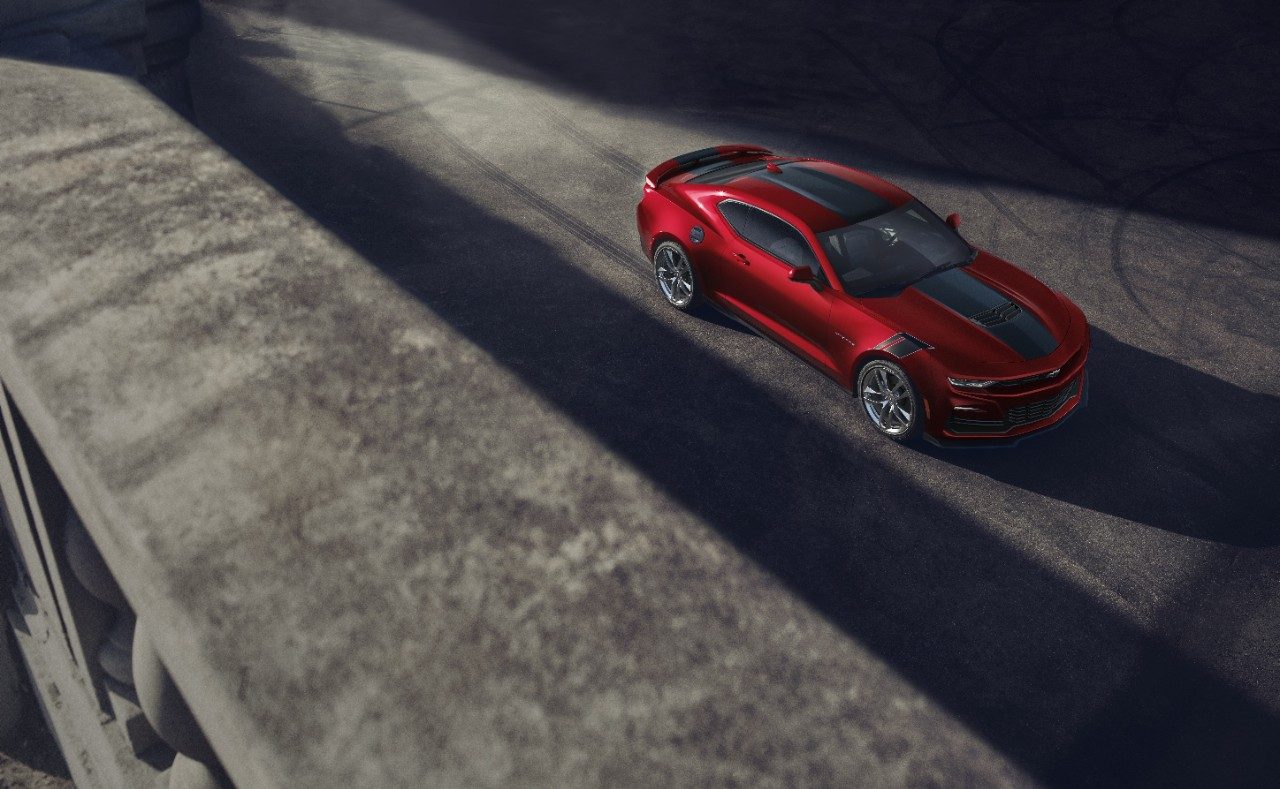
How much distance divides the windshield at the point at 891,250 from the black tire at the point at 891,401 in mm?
625

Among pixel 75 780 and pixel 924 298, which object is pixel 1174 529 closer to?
pixel 924 298

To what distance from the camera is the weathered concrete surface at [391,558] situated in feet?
9.95

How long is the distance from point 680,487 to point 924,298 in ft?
7.65

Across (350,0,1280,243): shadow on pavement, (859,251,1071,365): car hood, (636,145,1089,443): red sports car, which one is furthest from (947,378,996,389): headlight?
(350,0,1280,243): shadow on pavement

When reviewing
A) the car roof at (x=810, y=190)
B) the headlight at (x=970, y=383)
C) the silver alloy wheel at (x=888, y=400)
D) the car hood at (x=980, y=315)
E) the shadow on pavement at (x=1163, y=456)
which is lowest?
the shadow on pavement at (x=1163, y=456)

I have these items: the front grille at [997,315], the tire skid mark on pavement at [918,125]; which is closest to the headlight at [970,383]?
the front grille at [997,315]

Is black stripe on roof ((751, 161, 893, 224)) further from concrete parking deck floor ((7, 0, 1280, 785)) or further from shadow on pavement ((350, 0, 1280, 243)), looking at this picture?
shadow on pavement ((350, 0, 1280, 243))

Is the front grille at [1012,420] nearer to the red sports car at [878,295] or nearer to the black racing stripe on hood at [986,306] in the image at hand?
the red sports car at [878,295]

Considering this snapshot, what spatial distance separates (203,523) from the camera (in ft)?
11.6

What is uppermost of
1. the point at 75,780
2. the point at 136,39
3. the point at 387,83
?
the point at 136,39

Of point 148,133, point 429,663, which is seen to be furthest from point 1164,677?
point 148,133

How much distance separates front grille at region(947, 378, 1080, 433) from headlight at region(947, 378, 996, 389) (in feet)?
0.80

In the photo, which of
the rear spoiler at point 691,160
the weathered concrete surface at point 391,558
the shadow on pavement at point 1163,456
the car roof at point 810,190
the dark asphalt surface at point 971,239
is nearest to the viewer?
the weathered concrete surface at point 391,558

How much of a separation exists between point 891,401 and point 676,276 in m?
2.41
